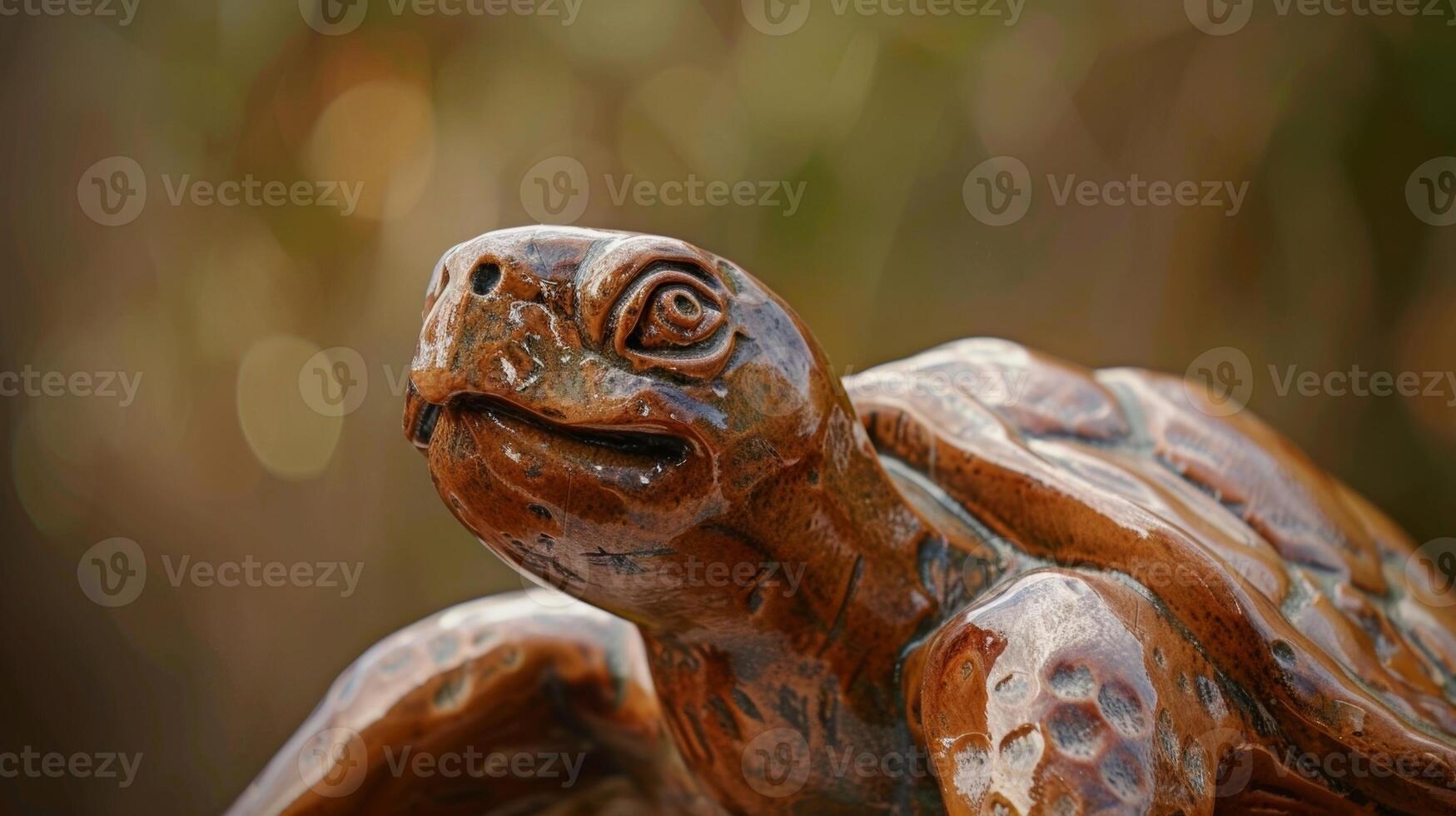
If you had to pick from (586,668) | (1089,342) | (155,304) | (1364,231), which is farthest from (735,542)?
(155,304)

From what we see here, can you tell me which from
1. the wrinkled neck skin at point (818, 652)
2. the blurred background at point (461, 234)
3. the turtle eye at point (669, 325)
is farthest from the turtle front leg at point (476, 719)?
the blurred background at point (461, 234)

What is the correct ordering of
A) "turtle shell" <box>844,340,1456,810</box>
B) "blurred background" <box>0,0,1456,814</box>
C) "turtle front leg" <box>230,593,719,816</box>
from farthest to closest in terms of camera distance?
1. "blurred background" <box>0,0,1456,814</box>
2. "turtle front leg" <box>230,593,719,816</box>
3. "turtle shell" <box>844,340,1456,810</box>

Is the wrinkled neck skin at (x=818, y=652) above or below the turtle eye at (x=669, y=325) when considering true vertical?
below

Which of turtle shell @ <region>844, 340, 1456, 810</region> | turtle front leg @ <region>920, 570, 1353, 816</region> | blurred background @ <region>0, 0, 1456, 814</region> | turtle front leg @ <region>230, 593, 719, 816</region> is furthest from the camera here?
blurred background @ <region>0, 0, 1456, 814</region>

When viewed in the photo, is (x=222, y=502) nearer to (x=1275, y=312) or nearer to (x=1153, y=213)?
(x=1153, y=213)

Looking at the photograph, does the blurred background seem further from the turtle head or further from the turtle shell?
the turtle head

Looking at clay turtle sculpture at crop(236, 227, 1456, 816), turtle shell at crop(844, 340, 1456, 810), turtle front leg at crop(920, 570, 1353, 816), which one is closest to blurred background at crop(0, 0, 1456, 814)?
turtle shell at crop(844, 340, 1456, 810)

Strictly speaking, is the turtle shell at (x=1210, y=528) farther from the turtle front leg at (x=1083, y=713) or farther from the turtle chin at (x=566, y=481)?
the turtle chin at (x=566, y=481)
